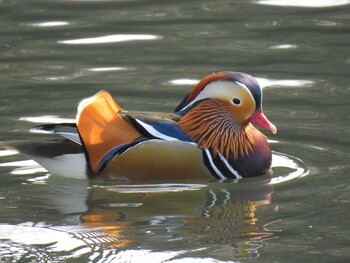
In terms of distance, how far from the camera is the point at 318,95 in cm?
957

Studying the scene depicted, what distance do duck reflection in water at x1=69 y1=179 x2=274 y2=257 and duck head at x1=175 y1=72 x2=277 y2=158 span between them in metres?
0.33

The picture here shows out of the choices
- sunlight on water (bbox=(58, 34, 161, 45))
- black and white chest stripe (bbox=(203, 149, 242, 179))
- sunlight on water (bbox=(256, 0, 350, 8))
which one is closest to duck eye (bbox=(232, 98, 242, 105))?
black and white chest stripe (bbox=(203, 149, 242, 179))

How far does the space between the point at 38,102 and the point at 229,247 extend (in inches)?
133

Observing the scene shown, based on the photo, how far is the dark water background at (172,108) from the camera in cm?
652

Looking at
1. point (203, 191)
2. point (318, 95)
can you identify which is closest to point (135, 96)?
point (318, 95)

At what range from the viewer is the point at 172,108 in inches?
365

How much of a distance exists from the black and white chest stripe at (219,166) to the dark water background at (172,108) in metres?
0.10

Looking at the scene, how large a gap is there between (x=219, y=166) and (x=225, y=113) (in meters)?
0.45

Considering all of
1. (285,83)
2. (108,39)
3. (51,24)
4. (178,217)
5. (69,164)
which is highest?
(51,24)

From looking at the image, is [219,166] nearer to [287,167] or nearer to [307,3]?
[287,167]

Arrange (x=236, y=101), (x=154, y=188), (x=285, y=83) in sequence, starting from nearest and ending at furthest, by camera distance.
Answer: (x=154, y=188), (x=236, y=101), (x=285, y=83)

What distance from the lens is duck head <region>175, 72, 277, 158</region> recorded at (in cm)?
795

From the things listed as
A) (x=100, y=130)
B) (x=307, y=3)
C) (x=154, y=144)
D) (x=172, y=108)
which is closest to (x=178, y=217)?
(x=154, y=144)

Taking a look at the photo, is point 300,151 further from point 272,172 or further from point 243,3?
point 243,3
